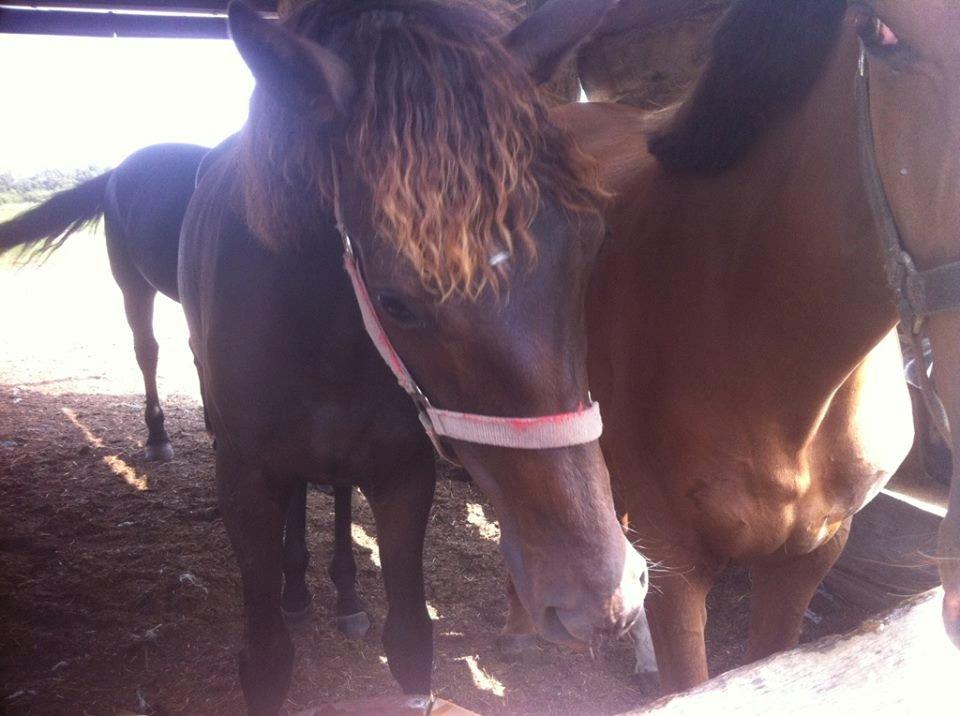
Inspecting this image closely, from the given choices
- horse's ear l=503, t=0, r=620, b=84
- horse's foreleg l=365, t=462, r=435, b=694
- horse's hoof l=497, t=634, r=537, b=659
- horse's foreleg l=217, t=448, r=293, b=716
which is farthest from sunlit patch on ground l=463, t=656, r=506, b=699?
horse's ear l=503, t=0, r=620, b=84

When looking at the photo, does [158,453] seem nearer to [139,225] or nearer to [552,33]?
[139,225]

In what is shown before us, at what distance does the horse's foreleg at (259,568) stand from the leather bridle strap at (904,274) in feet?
4.60

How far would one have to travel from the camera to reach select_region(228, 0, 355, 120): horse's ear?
1001mm

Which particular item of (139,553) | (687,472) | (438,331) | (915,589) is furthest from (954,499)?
(139,553)

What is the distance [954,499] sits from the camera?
36.6 inches

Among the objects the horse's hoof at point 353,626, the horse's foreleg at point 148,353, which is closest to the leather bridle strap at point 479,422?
the horse's hoof at point 353,626

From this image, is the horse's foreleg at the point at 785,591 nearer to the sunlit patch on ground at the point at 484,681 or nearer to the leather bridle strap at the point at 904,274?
the leather bridle strap at the point at 904,274

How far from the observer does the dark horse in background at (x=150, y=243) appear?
276 cm

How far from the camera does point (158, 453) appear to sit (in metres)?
4.35

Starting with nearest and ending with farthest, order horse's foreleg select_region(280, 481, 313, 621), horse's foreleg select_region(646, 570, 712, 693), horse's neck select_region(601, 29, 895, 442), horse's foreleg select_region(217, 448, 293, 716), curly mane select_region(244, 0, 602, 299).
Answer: curly mane select_region(244, 0, 602, 299) < horse's neck select_region(601, 29, 895, 442) < horse's foreleg select_region(646, 570, 712, 693) < horse's foreleg select_region(217, 448, 293, 716) < horse's foreleg select_region(280, 481, 313, 621)

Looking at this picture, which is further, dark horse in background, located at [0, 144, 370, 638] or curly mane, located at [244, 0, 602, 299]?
dark horse in background, located at [0, 144, 370, 638]

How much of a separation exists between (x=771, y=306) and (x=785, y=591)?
79 cm

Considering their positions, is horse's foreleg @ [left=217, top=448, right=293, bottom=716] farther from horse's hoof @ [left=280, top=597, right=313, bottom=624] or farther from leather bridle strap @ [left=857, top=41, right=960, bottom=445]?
leather bridle strap @ [left=857, top=41, right=960, bottom=445]

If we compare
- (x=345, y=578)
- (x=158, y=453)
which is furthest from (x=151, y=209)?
(x=345, y=578)
